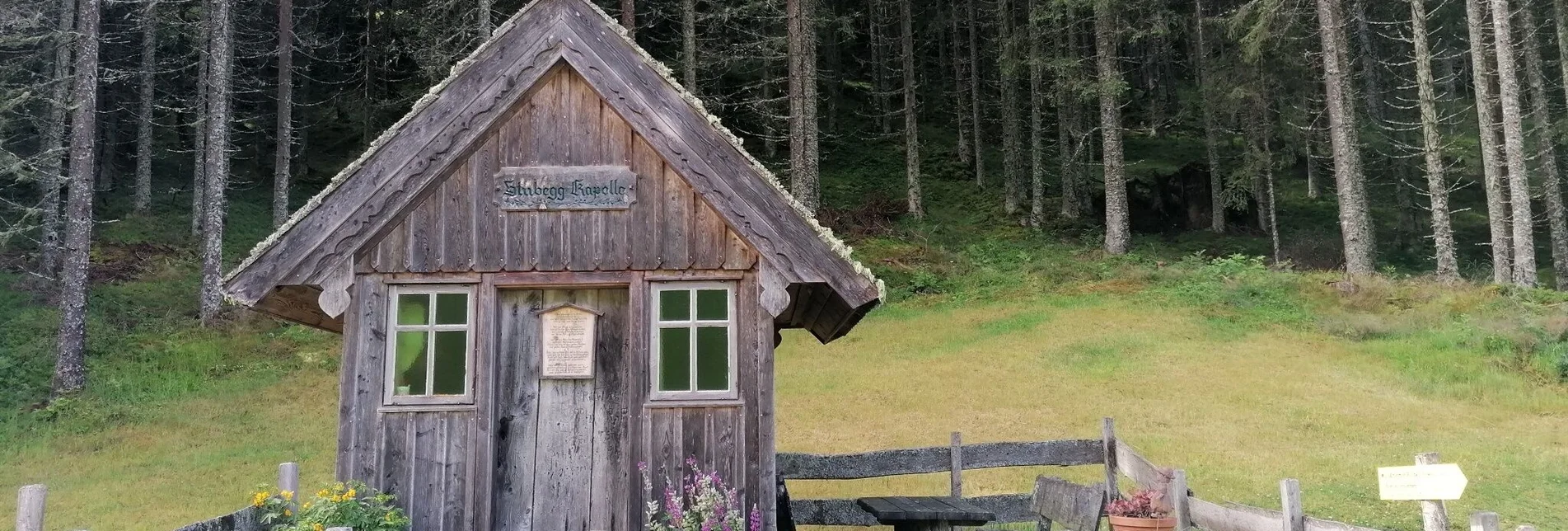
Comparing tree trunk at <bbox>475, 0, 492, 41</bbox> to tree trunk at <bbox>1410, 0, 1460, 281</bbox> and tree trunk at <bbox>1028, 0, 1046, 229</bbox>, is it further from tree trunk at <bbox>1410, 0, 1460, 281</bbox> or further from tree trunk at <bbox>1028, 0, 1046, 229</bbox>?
tree trunk at <bbox>1410, 0, 1460, 281</bbox>

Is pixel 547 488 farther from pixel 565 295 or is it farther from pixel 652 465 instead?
pixel 565 295

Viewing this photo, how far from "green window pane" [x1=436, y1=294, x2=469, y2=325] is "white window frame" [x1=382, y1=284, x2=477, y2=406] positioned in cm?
2

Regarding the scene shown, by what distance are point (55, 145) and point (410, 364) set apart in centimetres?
2469

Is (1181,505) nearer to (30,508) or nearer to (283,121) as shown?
(30,508)

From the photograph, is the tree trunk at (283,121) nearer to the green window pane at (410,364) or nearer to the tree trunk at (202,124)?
the tree trunk at (202,124)

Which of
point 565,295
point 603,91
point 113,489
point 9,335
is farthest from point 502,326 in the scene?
point 9,335

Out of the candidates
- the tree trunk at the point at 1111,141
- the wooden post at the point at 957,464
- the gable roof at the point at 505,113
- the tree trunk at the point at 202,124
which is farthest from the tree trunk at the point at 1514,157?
the tree trunk at the point at 202,124

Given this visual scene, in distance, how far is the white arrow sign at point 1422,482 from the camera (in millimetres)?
4781

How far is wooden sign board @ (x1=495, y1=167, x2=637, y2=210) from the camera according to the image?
768 cm

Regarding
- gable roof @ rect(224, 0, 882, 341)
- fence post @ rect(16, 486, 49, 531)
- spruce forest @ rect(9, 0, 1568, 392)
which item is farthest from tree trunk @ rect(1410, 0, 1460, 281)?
fence post @ rect(16, 486, 49, 531)

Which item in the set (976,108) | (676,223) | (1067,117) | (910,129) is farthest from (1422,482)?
(1067,117)

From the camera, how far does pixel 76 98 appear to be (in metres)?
19.2

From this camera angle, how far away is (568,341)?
7.71 meters

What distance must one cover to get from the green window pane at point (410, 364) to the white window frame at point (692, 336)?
1749 mm
